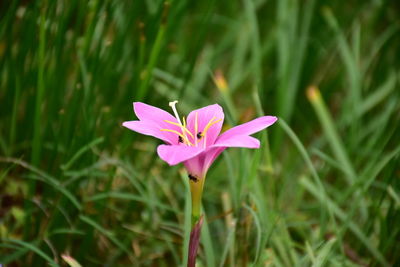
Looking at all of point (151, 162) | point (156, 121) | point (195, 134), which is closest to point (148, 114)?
point (156, 121)

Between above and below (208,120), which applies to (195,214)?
below

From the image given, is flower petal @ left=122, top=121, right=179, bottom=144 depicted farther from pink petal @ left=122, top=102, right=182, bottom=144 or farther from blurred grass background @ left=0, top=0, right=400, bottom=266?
blurred grass background @ left=0, top=0, right=400, bottom=266

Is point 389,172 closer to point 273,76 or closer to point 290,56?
point 290,56

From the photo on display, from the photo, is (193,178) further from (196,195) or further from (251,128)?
(251,128)

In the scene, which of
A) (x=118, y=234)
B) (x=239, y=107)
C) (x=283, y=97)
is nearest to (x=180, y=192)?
(x=118, y=234)

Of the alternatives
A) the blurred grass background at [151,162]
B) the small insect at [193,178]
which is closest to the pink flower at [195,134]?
the small insect at [193,178]

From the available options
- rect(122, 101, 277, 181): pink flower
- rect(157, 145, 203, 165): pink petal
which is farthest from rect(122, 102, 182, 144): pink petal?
rect(157, 145, 203, 165): pink petal

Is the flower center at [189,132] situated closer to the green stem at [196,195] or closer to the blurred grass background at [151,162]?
the green stem at [196,195]
